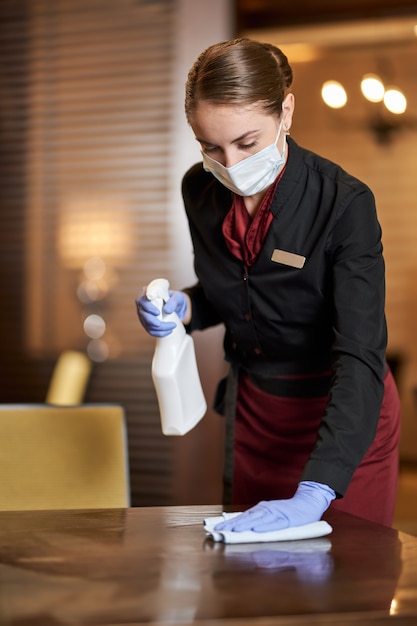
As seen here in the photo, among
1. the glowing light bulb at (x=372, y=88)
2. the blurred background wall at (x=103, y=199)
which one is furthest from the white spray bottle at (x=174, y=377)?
the glowing light bulb at (x=372, y=88)

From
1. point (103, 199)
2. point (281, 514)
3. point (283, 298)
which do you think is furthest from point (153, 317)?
point (103, 199)

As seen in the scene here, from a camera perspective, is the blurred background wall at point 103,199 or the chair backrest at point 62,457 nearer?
the chair backrest at point 62,457

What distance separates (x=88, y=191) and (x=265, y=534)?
8.86 feet

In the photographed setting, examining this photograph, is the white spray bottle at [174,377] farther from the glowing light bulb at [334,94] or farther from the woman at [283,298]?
the glowing light bulb at [334,94]

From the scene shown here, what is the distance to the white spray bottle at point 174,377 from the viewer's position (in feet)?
4.91

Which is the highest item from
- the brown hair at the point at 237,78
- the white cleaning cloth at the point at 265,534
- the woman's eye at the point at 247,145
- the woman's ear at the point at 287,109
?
the brown hair at the point at 237,78

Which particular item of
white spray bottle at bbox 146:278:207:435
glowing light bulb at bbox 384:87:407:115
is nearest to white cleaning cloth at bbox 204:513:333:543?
white spray bottle at bbox 146:278:207:435

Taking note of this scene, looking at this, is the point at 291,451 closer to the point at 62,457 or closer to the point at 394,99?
the point at 62,457

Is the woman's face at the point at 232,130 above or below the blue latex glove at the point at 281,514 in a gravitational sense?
above

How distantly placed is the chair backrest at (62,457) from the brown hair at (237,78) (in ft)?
2.24

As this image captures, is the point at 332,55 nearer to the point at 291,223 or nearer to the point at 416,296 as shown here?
the point at 416,296

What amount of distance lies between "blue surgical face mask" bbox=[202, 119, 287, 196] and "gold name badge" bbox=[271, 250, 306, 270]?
0.39 ft

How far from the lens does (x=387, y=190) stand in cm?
757

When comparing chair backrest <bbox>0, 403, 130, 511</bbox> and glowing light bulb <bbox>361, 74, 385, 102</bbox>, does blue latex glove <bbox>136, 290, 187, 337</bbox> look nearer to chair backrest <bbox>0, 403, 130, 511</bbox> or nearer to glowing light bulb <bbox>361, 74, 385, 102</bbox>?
chair backrest <bbox>0, 403, 130, 511</bbox>
